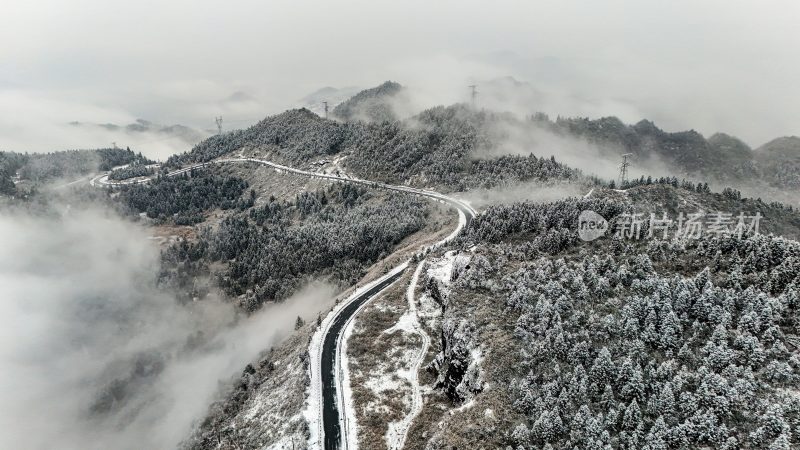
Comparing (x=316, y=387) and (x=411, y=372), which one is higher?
(x=316, y=387)

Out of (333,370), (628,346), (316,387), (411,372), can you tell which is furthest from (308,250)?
(628,346)

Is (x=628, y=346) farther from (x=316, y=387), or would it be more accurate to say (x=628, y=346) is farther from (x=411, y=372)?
(x=316, y=387)

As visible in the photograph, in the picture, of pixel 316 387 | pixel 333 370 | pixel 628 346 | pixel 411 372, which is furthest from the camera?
pixel 411 372

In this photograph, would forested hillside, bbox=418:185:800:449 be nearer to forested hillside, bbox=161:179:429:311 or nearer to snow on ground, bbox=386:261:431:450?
snow on ground, bbox=386:261:431:450

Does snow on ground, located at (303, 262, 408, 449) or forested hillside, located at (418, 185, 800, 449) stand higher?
forested hillside, located at (418, 185, 800, 449)

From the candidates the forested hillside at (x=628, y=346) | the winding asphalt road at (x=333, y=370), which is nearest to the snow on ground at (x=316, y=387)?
the winding asphalt road at (x=333, y=370)

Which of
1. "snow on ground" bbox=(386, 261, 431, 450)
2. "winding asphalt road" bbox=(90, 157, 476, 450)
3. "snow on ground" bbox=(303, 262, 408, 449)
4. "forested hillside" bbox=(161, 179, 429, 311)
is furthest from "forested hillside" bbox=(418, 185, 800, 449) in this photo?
"forested hillside" bbox=(161, 179, 429, 311)

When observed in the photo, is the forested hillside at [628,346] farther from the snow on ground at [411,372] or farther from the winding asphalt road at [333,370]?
the winding asphalt road at [333,370]

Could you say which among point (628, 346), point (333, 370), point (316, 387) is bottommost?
point (316, 387)

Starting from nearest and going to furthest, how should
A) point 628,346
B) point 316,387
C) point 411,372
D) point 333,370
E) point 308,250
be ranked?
point 628,346
point 316,387
point 333,370
point 411,372
point 308,250

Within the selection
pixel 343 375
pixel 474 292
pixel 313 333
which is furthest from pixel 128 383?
pixel 474 292

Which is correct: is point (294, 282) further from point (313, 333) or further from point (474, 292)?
point (474, 292)
